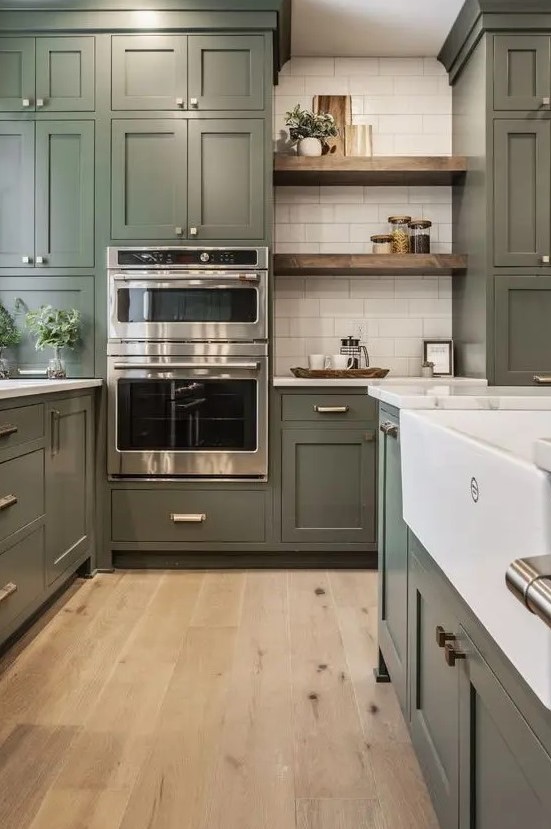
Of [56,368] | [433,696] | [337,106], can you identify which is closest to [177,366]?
[56,368]

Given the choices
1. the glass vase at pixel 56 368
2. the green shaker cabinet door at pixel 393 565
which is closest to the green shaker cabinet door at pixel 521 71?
the green shaker cabinet door at pixel 393 565

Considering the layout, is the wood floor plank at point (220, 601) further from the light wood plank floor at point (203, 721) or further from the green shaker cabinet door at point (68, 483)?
the green shaker cabinet door at point (68, 483)

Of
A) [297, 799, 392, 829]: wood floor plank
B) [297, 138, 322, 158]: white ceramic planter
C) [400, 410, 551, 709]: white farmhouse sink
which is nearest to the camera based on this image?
[400, 410, 551, 709]: white farmhouse sink

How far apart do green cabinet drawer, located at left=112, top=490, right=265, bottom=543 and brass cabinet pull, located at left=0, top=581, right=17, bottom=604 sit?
1.10 metres

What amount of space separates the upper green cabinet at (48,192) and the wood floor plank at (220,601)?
1.63 meters

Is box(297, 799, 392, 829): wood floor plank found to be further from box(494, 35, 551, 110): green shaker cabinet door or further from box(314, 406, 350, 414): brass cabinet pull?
box(494, 35, 551, 110): green shaker cabinet door

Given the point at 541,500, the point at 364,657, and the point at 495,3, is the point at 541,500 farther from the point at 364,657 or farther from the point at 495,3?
the point at 495,3

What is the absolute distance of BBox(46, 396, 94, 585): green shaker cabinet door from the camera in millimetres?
2646

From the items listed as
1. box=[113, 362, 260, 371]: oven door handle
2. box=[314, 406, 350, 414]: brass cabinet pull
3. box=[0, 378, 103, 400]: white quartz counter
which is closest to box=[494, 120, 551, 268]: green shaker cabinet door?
box=[314, 406, 350, 414]: brass cabinet pull

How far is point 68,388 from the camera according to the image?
2.80m

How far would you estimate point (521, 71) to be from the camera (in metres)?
3.22

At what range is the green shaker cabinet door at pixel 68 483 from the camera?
2646 millimetres

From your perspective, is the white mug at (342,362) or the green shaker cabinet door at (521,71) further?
the white mug at (342,362)

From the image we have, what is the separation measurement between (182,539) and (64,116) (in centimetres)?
212
